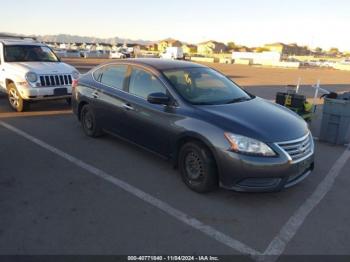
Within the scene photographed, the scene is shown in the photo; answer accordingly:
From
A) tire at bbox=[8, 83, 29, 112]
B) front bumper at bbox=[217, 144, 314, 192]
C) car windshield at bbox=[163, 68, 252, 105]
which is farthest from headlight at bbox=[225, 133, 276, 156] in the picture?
tire at bbox=[8, 83, 29, 112]

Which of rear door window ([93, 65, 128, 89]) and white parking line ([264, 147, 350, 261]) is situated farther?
rear door window ([93, 65, 128, 89])

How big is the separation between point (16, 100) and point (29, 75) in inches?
34.6

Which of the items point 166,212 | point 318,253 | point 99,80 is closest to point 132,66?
point 99,80

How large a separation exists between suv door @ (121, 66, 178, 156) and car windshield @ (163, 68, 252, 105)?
256 millimetres

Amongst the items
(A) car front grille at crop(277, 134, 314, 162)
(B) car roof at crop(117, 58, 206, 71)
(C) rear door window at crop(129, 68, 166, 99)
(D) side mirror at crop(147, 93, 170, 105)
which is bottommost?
(A) car front grille at crop(277, 134, 314, 162)

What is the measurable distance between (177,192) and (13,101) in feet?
20.9

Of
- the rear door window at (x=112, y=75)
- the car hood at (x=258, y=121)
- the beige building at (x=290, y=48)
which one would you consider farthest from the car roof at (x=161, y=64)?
the beige building at (x=290, y=48)

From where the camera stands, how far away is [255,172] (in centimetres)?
390

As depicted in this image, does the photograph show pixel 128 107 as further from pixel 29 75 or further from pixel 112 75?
pixel 29 75

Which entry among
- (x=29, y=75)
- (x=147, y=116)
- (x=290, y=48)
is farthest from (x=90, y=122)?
(x=290, y=48)

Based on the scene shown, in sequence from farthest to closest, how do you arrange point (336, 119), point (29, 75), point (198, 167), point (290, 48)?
point (290, 48) < point (29, 75) < point (336, 119) < point (198, 167)

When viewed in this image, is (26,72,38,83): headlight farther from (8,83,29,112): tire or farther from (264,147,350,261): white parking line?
(264,147,350,261): white parking line

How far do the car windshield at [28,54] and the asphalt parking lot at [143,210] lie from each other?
4261 millimetres

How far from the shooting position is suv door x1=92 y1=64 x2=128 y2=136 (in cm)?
560
